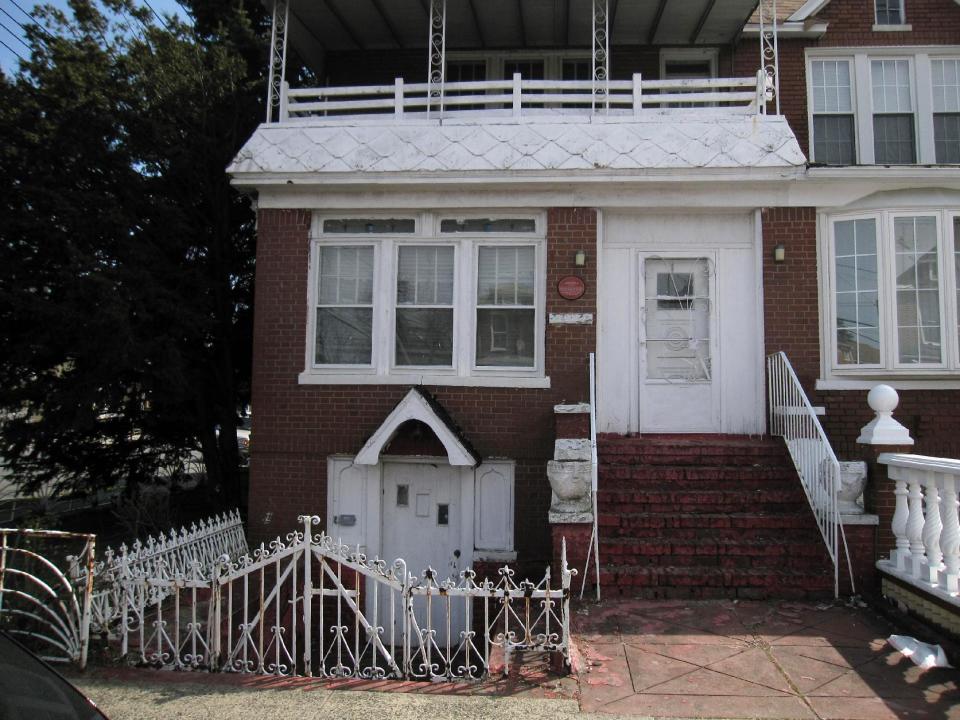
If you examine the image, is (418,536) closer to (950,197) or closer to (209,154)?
(209,154)

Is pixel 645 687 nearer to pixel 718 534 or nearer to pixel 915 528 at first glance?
pixel 718 534

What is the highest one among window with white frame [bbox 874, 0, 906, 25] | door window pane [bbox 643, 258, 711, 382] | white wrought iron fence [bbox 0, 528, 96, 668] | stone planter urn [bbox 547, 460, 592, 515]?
window with white frame [bbox 874, 0, 906, 25]

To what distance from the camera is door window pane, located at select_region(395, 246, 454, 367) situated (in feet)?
29.4

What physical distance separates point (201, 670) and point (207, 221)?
6.83 m

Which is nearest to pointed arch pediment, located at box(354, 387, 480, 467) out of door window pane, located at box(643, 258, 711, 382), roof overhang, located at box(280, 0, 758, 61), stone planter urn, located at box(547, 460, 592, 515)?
stone planter urn, located at box(547, 460, 592, 515)

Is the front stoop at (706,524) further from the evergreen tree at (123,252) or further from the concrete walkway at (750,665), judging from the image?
the evergreen tree at (123,252)

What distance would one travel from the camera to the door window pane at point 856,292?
8617 mm

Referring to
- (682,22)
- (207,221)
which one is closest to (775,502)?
(682,22)

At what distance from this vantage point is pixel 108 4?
991cm

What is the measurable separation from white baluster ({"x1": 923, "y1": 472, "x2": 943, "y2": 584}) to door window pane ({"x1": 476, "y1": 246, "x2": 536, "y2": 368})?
443 centimetres

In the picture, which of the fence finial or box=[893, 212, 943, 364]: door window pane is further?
box=[893, 212, 943, 364]: door window pane

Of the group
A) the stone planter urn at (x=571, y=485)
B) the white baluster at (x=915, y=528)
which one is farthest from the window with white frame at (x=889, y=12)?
the stone planter urn at (x=571, y=485)

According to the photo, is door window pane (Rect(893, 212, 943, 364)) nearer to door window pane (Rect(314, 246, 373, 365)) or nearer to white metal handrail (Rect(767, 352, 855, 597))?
white metal handrail (Rect(767, 352, 855, 597))

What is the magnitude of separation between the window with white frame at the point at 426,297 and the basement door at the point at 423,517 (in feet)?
3.79
